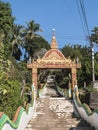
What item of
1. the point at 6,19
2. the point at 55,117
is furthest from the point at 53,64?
the point at 55,117

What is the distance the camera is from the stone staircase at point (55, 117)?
1594 centimetres

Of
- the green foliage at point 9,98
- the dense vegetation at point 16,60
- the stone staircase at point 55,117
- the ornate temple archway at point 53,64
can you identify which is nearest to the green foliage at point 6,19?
the dense vegetation at point 16,60

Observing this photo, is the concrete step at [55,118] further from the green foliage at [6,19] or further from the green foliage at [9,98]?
the green foliage at [6,19]

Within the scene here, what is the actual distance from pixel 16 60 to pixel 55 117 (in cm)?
3403

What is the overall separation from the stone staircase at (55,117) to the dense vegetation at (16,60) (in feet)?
4.29

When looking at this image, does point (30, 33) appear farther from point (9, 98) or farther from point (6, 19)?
point (9, 98)

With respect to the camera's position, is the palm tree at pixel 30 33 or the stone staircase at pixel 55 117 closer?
the stone staircase at pixel 55 117

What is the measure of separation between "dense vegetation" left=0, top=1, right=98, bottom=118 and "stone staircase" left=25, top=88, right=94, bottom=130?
1309 millimetres

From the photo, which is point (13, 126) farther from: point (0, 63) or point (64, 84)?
point (64, 84)

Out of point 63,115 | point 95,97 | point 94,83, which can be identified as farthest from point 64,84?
point 63,115

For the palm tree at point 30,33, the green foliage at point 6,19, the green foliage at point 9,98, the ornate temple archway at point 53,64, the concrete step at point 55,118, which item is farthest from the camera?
the palm tree at point 30,33

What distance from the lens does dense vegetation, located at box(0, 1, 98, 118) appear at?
1850 centimetres

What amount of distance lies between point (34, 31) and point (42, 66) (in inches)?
1349

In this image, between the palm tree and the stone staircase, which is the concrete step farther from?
the palm tree
